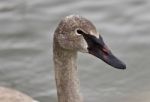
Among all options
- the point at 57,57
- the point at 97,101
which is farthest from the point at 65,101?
the point at 97,101

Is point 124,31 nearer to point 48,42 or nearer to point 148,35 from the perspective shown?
point 148,35

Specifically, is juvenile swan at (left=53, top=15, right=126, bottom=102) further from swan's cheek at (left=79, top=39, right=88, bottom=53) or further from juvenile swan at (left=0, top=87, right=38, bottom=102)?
juvenile swan at (left=0, top=87, right=38, bottom=102)

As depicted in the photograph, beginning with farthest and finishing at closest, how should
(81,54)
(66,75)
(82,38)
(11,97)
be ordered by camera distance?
(81,54) → (11,97) → (66,75) → (82,38)

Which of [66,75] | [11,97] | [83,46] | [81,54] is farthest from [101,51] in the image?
[81,54]

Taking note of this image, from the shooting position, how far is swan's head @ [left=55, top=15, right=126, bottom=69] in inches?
218

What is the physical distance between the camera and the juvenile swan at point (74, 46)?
218 inches

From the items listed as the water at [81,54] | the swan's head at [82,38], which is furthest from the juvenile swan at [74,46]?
the water at [81,54]

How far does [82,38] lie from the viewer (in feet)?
18.3

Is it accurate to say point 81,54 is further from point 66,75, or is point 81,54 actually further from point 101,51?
point 101,51

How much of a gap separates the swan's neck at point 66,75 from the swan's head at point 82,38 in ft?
0.60

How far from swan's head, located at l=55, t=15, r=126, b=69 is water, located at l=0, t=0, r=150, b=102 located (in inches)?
89.0

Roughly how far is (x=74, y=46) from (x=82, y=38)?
13cm

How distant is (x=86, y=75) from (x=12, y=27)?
5.64 feet

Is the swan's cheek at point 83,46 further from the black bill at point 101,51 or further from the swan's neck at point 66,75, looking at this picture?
the swan's neck at point 66,75
